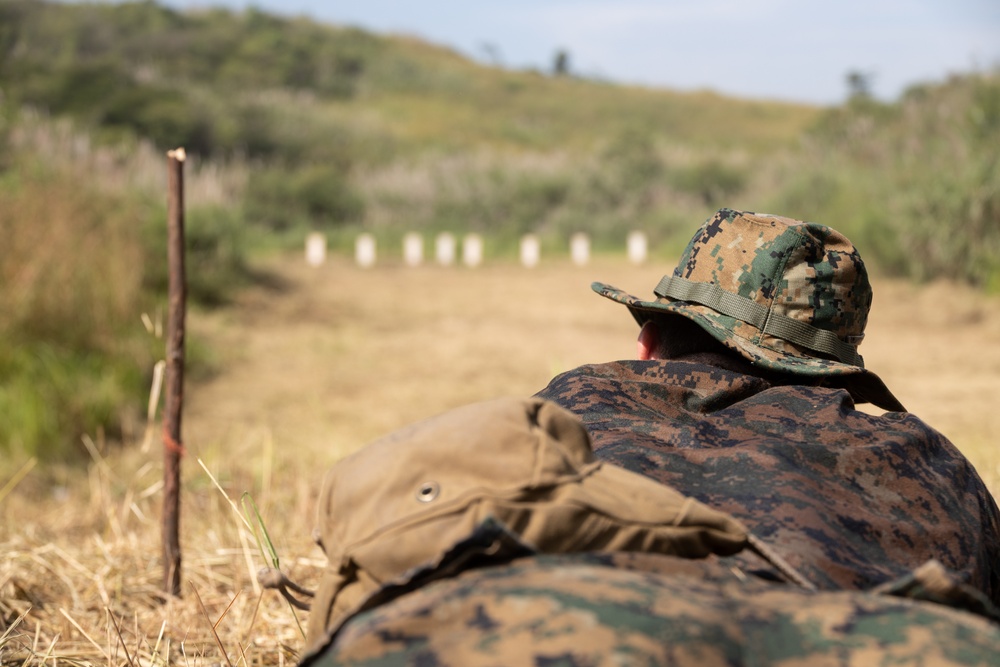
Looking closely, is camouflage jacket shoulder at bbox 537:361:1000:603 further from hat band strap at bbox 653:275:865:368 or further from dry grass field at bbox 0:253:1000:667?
dry grass field at bbox 0:253:1000:667

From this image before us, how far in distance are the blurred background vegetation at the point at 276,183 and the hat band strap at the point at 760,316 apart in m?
1.82

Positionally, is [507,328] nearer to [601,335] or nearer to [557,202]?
[601,335]

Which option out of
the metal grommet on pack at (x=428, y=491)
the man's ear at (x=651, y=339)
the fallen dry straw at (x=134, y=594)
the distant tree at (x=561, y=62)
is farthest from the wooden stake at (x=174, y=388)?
the distant tree at (x=561, y=62)

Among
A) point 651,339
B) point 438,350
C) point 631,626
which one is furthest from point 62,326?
point 631,626

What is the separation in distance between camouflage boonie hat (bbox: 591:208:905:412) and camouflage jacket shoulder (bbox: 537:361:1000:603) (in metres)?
0.16

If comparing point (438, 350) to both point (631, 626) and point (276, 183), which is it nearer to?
point (631, 626)

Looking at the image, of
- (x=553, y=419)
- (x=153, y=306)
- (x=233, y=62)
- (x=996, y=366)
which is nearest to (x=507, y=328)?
(x=153, y=306)

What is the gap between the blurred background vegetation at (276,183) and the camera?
22.1ft

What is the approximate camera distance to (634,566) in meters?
1.49

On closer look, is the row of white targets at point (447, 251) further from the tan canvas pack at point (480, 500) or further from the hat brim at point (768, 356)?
the tan canvas pack at point (480, 500)

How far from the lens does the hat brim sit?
2.42m

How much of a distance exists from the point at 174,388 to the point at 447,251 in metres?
11.6

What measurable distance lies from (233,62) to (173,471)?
118ft

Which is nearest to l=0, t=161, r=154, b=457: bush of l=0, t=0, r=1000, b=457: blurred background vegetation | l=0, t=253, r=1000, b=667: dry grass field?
l=0, t=0, r=1000, b=457: blurred background vegetation
